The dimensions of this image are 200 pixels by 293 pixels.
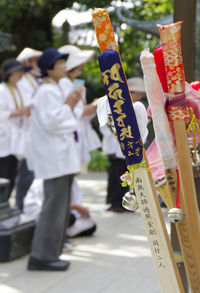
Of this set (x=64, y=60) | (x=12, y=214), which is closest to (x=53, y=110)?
(x=64, y=60)

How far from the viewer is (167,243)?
1376 millimetres

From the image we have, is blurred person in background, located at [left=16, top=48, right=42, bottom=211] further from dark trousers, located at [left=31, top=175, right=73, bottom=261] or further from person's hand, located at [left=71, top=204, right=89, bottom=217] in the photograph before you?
dark trousers, located at [left=31, top=175, right=73, bottom=261]

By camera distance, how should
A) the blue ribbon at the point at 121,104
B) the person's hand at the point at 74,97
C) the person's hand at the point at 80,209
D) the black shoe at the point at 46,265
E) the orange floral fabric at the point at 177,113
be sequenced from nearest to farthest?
the blue ribbon at the point at 121,104
the orange floral fabric at the point at 177,113
the person's hand at the point at 74,97
the black shoe at the point at 46,265
the person's hand at the point at 80,209

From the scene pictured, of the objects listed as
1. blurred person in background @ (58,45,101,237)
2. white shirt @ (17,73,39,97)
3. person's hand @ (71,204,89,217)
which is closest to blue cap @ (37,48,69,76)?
blurred person in background @ (58,45,101,237)

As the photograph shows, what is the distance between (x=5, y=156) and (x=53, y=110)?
1958 millimetres

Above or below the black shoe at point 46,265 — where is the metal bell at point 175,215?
above

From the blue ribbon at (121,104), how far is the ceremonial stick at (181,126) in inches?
5.1

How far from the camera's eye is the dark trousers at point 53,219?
409 centimetres

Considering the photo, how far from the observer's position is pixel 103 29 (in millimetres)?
1376

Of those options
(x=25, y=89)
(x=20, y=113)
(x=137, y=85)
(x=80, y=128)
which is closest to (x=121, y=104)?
(x=137, y=85)

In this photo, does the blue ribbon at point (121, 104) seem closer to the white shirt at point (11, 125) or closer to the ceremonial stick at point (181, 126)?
the ceremonial stick at point (181, 126)

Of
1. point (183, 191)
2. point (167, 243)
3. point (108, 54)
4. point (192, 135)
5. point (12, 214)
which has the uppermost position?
point (108, 54)

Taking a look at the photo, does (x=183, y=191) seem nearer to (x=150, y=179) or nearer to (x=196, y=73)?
(x=150, y=179)

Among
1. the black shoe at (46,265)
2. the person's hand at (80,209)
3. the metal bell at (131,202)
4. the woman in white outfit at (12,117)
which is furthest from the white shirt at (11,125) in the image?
the metal bell at (131,202)
